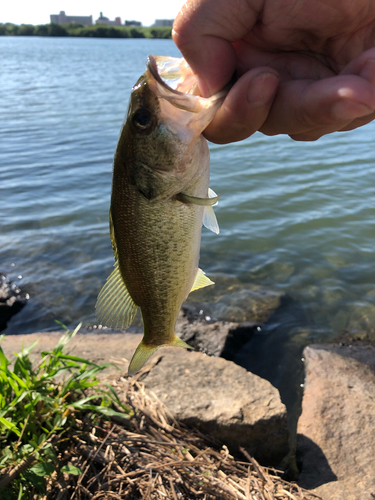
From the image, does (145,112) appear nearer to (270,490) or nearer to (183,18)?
(183,18)

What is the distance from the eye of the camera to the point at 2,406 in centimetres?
311

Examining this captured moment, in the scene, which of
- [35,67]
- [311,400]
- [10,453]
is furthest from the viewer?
[35,67]

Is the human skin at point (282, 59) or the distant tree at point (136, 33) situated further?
the distant tree at point (136, 33)

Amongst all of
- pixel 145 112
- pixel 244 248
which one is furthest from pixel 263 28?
pixel 244 248

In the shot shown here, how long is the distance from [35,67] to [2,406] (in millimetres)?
37073

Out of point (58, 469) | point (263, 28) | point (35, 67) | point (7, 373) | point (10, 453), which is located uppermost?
point (35, 67)

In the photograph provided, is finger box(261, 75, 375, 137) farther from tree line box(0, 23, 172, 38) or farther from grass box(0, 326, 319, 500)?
tree line box(0, 23, 172, 38)

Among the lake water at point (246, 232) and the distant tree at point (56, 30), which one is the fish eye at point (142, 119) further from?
the distant tree at point (56, 30)

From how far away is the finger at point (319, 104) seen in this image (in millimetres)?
1751

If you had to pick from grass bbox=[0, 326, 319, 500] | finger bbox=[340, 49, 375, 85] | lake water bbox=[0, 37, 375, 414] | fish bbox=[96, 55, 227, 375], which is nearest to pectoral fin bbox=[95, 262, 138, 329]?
fish bbox=[96, 55, 227, 375]

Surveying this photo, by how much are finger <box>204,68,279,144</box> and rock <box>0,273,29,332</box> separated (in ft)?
17.9

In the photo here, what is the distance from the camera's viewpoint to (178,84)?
2.32 meters

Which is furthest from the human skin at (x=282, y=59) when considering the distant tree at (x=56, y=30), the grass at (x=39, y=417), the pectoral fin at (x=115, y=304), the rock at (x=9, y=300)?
the distant tree at (x=56, y=30)

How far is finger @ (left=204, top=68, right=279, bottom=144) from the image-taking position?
1938mm
